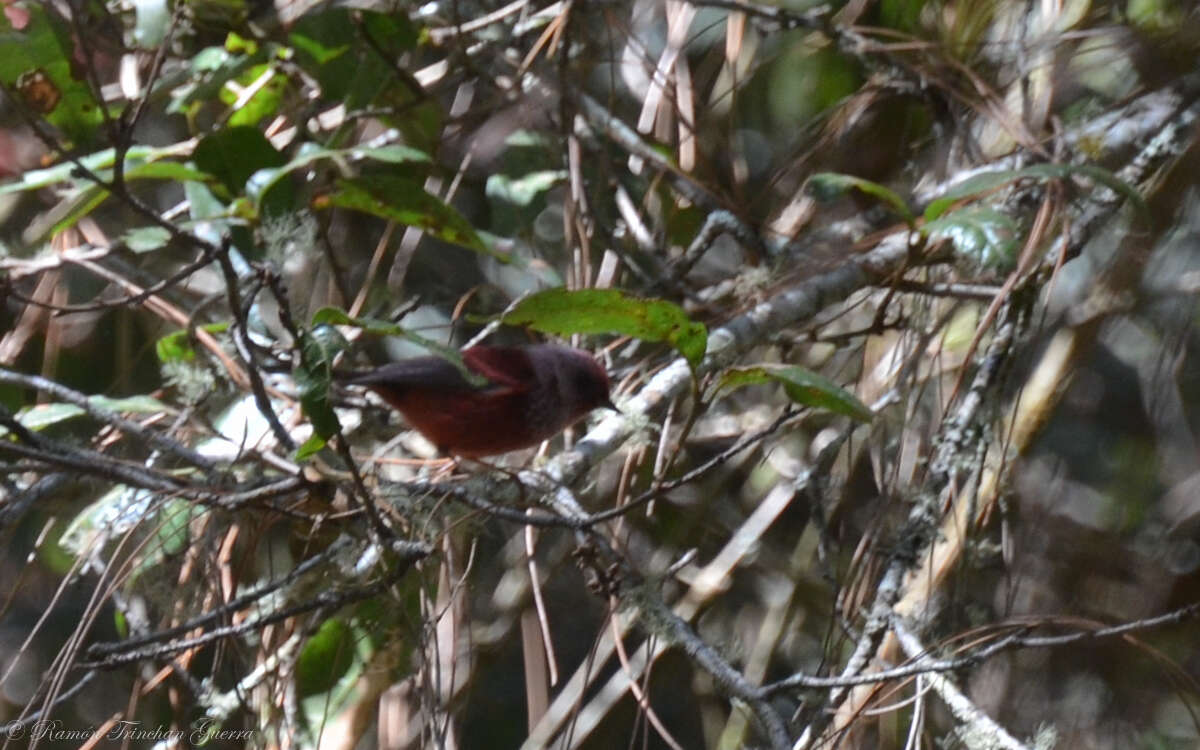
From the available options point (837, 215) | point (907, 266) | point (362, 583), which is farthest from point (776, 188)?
→ point (362, 583)

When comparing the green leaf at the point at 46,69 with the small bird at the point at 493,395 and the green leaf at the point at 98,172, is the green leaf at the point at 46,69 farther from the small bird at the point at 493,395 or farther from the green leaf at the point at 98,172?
the small bird at the point at 493,395

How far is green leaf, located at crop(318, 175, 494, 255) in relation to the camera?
54.2 inches

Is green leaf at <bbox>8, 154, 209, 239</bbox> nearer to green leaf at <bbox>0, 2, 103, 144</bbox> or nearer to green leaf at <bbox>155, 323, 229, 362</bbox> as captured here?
green leaf at <bbox>0, 2, 103, 144</bbox>

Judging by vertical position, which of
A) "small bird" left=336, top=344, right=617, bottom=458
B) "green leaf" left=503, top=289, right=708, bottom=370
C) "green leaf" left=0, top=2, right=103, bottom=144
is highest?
"green leaf" left=0, top=2, right=103, bottom=144

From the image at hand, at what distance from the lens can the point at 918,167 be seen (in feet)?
6.61

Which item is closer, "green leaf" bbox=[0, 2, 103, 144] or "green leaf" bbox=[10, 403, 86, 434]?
"green leaf" bbox=[10, 403, 86, 434]

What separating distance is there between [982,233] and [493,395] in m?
0.63

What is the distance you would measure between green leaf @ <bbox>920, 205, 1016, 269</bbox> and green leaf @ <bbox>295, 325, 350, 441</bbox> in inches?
29.5

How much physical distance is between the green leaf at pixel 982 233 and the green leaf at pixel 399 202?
0.60 metres

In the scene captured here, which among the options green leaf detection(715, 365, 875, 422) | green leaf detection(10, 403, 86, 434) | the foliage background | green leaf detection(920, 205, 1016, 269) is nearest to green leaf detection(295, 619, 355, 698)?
the foliage background

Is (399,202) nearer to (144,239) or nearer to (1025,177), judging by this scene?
(144,239)

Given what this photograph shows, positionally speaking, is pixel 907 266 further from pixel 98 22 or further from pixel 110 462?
pixel 98 22

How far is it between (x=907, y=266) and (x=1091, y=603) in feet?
3.20

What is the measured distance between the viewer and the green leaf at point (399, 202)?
1.38 metres
